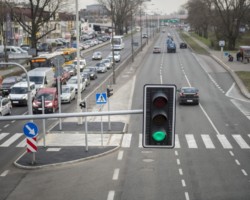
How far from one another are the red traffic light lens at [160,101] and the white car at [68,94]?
108ft

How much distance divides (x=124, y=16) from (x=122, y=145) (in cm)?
14048

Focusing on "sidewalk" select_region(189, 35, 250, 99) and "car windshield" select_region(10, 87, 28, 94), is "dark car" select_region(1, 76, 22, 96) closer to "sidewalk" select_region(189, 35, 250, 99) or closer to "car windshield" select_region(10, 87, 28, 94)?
"car windshield" select_region(10, 87, 28, 94)

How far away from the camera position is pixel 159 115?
28.4ft

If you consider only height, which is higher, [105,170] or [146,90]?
[146,90]

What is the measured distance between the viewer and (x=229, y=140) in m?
27.6

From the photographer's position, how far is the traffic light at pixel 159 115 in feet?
28.4

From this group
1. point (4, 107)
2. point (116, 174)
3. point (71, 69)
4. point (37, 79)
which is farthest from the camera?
point (71, 69)

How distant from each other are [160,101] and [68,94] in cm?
3357

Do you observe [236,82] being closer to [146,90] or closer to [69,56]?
[69,56]

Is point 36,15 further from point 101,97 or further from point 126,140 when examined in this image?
point 126,140

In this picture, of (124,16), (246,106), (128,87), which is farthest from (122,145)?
(124,16)

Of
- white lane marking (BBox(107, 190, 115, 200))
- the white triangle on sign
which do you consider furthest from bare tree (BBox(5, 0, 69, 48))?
white lane marking (BBox(107, 190, 115, 200))

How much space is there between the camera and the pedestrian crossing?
26.3 metres

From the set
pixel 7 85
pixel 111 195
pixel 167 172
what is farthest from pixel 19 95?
pixel 111 195
